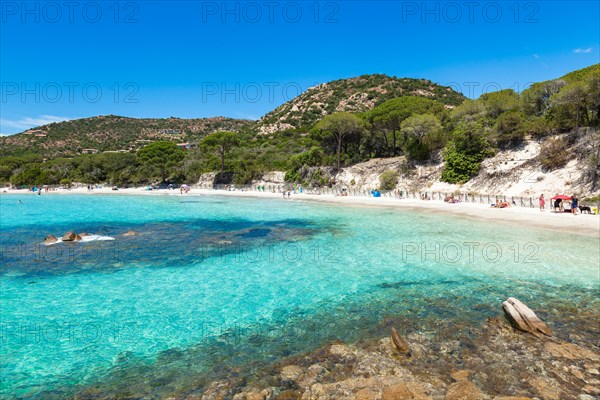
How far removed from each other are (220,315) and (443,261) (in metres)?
9.30

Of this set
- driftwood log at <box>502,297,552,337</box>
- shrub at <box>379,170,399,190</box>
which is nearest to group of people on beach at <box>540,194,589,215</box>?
shrub at <box>379,170,399,190</box>

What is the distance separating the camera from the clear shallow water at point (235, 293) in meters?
6.99

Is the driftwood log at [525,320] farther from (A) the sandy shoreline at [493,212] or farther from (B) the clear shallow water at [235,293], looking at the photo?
(A) the sandy shoreline at [493,212]

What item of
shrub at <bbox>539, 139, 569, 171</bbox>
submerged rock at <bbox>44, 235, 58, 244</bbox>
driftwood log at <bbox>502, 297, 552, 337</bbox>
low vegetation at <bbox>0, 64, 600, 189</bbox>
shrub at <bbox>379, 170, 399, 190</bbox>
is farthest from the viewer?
shrub at <bbox>379, 170, 399, 190</bbox>

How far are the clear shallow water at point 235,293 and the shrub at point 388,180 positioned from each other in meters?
20.7

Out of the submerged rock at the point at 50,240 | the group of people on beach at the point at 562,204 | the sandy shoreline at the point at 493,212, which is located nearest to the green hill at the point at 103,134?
the sandy shoreline at the point at 493,212

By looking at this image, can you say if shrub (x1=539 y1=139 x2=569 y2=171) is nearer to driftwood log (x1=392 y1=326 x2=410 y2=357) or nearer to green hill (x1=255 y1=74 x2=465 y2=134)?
driftwood log (x1=392 y1=326 x2=410 y2=357)

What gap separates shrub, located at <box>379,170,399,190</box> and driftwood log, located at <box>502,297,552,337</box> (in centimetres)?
3332

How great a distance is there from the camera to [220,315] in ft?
30.6

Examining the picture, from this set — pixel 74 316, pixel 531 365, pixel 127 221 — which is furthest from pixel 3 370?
pixel 127 221

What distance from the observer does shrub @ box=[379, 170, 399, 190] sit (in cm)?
4115

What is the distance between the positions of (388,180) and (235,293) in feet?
109

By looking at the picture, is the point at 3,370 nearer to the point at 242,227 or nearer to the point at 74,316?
the point at 74,316

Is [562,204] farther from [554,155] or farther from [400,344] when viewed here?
[400,344]
